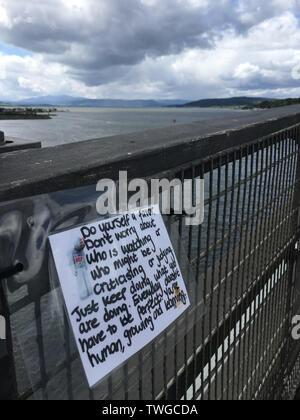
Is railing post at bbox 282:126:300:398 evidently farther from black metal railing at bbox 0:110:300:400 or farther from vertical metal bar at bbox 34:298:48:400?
vertical metal bar at bbox 34:298:48:400

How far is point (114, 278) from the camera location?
146 cm

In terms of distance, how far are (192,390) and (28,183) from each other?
181 cm

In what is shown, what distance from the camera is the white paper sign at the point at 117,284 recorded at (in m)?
1.30

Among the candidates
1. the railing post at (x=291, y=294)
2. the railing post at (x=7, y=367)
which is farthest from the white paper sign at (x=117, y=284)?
the railing post at (x=291, y=294)

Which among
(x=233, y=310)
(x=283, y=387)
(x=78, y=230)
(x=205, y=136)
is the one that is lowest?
(x=283, y=387)

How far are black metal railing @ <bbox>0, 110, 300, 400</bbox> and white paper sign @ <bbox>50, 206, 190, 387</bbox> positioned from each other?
A: 0.18ft

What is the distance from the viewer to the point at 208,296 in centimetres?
238

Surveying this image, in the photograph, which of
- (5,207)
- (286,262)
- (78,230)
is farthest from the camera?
(286,262)

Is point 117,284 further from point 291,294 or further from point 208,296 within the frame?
point 291,294

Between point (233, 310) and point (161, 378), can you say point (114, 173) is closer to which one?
point (161, 378)

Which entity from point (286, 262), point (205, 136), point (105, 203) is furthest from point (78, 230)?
point (286, 262)

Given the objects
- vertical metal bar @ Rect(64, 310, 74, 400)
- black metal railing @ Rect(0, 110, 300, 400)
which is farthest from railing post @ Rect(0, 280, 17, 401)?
vertical metal bar @ Rect(64, 310, 74, 400)

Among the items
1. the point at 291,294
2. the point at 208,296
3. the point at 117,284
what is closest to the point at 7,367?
the point at 117,284

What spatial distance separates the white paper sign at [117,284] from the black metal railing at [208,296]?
0.05 m
